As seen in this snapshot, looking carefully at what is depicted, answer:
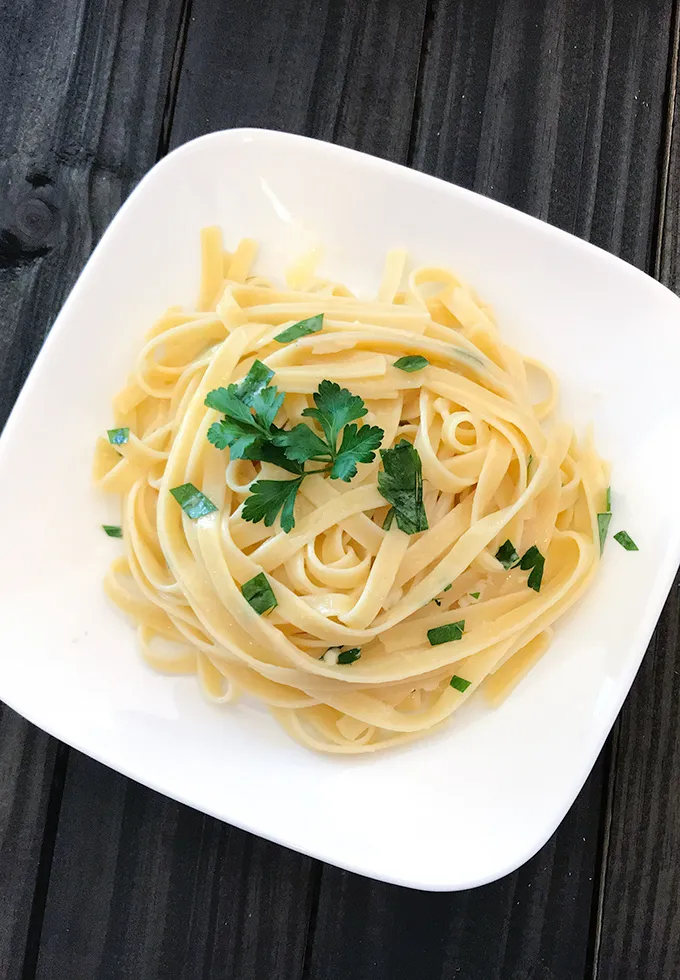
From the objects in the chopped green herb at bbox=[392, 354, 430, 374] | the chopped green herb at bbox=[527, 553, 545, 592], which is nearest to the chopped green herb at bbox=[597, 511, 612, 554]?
the chopped green herb at bbox=[527, 553, 545, 592]

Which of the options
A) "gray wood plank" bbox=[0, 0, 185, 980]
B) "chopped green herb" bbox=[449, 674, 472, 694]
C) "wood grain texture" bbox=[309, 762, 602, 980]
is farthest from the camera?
"gray wood plank" bbox=[0, 0, 185, 980]

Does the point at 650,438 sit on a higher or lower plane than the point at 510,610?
higher

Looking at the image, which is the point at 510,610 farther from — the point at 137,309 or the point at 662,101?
the point at 662,101

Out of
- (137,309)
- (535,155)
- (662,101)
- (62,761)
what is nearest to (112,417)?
(137,309)

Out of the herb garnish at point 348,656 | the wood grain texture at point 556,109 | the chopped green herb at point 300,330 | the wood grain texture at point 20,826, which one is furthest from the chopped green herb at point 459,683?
the wood grain texture at point 556,109

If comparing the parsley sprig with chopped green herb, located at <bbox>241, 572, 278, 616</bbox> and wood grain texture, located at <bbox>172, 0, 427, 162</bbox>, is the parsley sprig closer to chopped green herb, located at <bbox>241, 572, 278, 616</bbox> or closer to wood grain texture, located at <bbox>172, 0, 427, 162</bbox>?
chopped green herb, located at <bbox>241, 572, 278, 616</bbox>

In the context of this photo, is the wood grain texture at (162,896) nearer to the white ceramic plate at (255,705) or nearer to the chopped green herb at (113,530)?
the white ceramic plate at (255,705)
